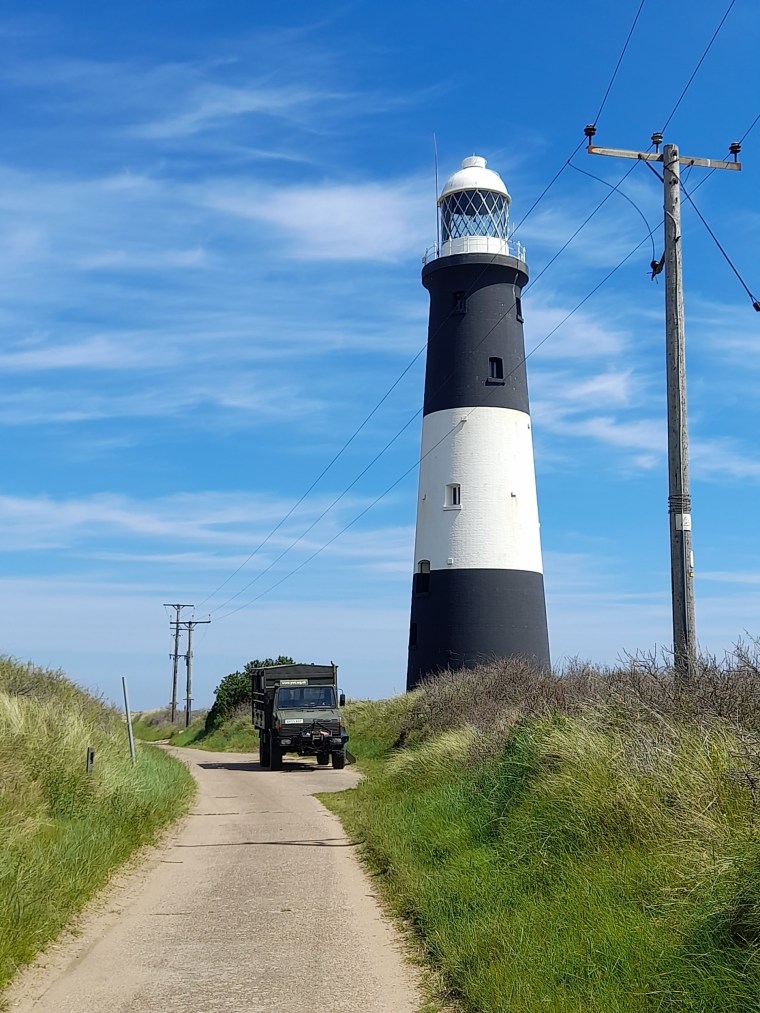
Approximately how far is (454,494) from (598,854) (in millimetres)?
22539

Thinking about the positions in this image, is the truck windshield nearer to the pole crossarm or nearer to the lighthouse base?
the lighthouse base

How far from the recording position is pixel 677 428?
12.7 meters

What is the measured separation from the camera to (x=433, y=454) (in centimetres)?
3122

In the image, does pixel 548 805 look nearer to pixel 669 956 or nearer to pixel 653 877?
pixel 653 877

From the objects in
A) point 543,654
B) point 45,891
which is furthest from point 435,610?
point 45,891

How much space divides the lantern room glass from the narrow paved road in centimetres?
2333

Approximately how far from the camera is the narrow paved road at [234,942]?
6.64m

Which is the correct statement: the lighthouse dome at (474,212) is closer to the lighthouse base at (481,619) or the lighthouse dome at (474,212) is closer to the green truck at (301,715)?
the lighthouse base at (481,619)

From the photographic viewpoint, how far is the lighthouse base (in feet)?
95.2

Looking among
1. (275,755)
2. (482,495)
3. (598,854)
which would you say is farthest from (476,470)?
(598,854)

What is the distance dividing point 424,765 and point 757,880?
1100 cm

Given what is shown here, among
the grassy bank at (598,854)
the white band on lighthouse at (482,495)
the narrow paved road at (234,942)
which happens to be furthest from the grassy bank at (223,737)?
the narrow paved road at (234,942)

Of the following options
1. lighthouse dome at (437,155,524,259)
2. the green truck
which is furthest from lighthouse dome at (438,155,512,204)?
the green truck

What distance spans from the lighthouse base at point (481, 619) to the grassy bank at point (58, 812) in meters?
11.6
